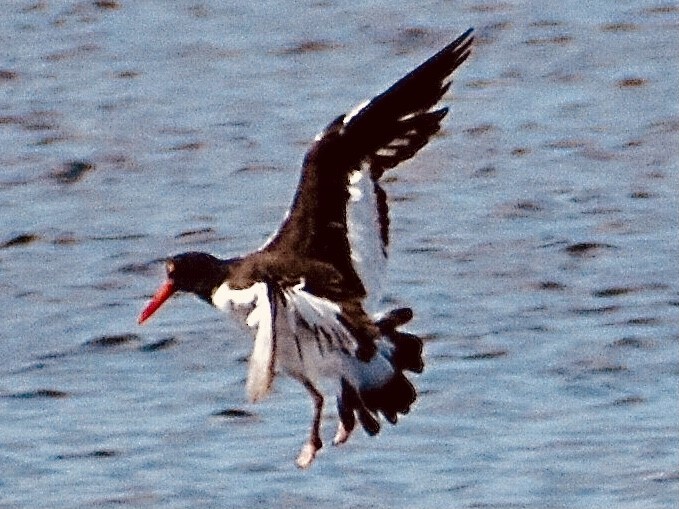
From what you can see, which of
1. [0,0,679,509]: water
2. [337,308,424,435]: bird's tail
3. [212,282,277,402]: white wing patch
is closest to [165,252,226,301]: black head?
[212,282,277,402]: white wing patch

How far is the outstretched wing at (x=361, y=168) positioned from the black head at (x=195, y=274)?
0.29 meters

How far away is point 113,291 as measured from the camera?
12250 mm

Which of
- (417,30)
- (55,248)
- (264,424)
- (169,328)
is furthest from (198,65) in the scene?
(264,424)

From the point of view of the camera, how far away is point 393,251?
12.7 m

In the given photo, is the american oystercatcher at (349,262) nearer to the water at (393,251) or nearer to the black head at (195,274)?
the black head at (195,274)

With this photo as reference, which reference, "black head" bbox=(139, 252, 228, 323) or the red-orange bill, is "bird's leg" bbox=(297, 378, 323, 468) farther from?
the red-orange bill

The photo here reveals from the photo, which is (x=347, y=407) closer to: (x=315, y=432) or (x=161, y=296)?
(x=315, y=432)

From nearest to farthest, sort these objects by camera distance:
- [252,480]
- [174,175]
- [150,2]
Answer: [252,480]
[174,175]
[150,2]

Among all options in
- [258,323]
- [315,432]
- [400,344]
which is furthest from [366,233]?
[258,323]

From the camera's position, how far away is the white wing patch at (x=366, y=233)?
8047 mm

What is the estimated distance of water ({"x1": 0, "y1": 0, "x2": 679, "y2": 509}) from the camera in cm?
1007

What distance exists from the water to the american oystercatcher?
173 centimetres

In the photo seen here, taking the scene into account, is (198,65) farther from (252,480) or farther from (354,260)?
(354,260)

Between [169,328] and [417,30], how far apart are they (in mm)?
5239
